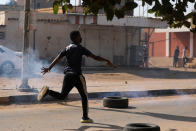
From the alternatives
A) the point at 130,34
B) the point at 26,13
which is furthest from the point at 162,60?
the point at 26,13

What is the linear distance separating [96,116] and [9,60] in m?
11.8

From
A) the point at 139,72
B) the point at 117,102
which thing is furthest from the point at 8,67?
the point at 117,102

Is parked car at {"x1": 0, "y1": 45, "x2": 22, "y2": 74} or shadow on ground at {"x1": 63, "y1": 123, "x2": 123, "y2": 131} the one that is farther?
parked car at {"x1": 0, "y1": 45, "x2": 22, "y2": 74}

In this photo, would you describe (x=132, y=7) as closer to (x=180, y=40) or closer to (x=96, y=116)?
(x=96, y=116)

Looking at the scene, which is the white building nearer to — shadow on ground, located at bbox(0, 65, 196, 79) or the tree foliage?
shadow on ground, located at bbox(0, 65, 196, 79)

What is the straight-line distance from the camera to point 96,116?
998 cm

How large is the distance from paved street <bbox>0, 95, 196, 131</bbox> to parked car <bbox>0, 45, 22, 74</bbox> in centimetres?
880

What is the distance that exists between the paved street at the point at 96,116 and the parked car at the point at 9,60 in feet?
28.9

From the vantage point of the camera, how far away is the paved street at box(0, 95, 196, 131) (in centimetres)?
859

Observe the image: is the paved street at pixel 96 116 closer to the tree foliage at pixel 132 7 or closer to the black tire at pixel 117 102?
the black tire at pixel 117 102

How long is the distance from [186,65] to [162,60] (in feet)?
21.2

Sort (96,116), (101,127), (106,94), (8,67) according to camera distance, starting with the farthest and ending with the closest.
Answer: (8,67) → (106,94) → (96,116) → (101,127)

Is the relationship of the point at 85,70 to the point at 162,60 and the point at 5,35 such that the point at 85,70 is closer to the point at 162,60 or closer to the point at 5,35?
the point at 5,35

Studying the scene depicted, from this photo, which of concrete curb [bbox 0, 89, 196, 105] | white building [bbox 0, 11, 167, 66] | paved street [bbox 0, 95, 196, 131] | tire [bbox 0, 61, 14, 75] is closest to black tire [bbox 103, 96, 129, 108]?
paved street [bbox 0, 95, 196, 131]
